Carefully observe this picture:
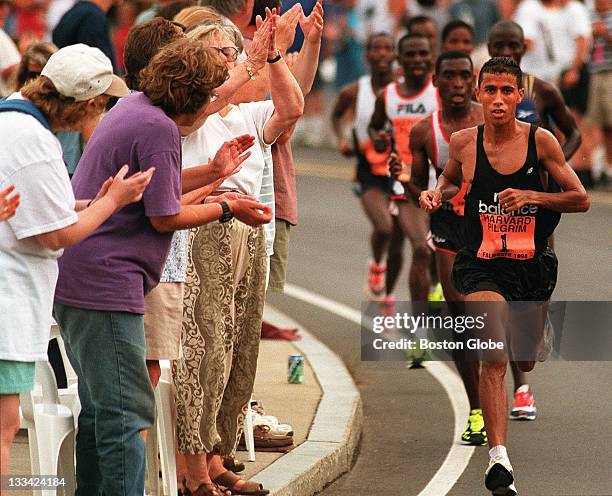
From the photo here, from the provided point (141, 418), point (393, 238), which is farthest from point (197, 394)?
point (393, 238)

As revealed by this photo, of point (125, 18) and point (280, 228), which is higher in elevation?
point (125, 18)

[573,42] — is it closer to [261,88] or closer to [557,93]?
[557,93]

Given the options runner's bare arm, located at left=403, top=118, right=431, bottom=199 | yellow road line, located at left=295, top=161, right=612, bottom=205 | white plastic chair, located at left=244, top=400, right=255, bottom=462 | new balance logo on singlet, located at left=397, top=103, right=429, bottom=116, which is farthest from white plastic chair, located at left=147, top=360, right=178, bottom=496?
→ yellow road line, located at left=295, top=161, right=612, bottom=205

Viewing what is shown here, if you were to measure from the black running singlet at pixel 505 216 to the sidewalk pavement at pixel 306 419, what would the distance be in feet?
4.31

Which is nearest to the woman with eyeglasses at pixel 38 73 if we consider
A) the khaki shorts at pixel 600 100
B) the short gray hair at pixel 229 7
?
the short gray hair at pixel 229 7

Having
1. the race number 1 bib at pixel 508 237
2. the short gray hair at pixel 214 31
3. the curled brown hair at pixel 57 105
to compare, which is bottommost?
the race number 1 bib at pixel 508 237

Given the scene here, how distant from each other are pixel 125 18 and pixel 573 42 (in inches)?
225

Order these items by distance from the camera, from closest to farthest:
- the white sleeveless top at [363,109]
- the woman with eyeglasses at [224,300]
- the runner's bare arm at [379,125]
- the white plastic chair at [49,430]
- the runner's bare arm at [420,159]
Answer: the white plastic chair at [49,430], the woman with eyeglasses at [224,300], the runner's bare arm at [420,159], the runner's bare arm at [379,125], the white sleeveless top at [363,109]

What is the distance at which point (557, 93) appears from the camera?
10539mm

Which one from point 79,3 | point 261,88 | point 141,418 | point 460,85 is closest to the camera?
point 141,418

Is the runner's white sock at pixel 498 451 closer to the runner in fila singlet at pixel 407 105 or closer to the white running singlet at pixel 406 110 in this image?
the runner in fila singlet at pixel 407 105
